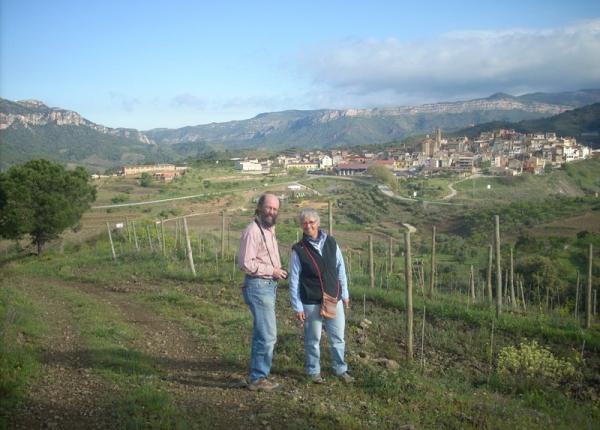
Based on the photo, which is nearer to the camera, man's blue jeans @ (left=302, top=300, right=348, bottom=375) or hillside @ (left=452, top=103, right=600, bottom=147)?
man's blue jeans @ (left=302, top=300, right=348, bottom=375)

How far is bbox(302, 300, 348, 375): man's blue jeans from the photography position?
466 cm

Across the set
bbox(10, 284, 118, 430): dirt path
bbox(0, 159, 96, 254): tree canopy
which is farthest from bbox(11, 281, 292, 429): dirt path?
bbox(0, 159, 96, 254): tree canopy

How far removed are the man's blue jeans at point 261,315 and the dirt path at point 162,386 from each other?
318 millimetres

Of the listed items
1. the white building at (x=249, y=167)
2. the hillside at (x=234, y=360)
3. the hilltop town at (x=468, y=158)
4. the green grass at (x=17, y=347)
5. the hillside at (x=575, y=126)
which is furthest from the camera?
the hillside at (x=575, y=126)

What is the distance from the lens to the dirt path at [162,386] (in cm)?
395

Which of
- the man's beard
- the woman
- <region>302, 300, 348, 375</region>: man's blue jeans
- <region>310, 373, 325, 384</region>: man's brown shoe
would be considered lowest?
<region>310, 373, 325, 384</region>: man's brown shoe

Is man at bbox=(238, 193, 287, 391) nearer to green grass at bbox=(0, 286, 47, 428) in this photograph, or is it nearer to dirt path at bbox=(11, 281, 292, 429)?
dirt path at bbox=(11, 281, 292, 429)

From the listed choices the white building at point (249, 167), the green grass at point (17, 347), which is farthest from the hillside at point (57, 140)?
the green grass at point (17, 347)

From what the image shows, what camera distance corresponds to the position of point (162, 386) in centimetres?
467

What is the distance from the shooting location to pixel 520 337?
7.30m

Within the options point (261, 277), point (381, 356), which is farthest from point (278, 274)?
point (381, 356)

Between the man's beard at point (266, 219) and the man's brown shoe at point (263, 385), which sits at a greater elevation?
the man's beard at point (266, 219)

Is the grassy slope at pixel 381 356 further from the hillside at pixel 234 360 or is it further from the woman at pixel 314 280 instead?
the woman at pixel 314 280

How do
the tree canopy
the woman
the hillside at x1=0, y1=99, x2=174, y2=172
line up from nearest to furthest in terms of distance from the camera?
the woman → the tree canopy → the hillside at x1=0, y1=99, x2=174, y2=172
